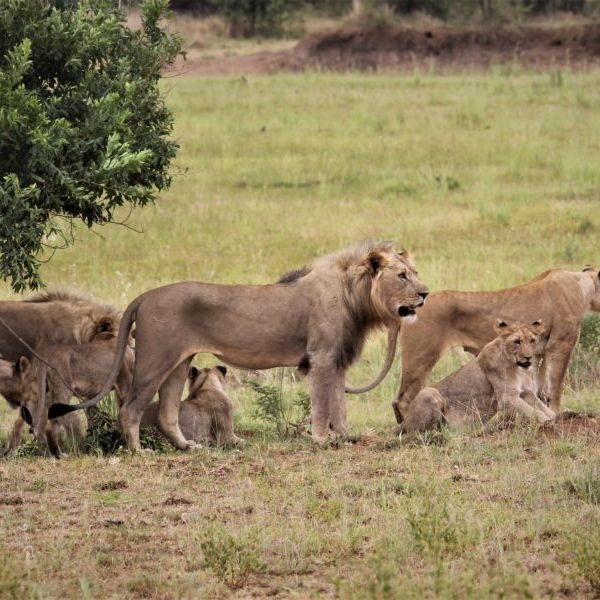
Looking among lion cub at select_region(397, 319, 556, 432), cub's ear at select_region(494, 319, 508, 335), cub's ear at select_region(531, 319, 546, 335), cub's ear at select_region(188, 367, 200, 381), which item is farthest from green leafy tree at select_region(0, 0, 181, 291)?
cub's ear at select_region(531, 319, 546, 335)

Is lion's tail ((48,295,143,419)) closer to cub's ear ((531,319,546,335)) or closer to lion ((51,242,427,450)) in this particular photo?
lion ((51,242,427,450))

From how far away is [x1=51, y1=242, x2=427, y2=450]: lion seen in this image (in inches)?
416

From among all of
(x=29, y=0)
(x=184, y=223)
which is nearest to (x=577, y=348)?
(x=29, y=0)

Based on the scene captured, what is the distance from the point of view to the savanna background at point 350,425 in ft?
24.5

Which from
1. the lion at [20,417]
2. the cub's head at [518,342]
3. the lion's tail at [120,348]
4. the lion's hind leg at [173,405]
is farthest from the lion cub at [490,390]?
the lion at [20,417]

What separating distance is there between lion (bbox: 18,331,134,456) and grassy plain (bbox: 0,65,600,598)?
510mm

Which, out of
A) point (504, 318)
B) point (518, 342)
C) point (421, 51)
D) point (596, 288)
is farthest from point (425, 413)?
point (421, 51)

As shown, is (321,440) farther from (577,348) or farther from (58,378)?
(577,348)

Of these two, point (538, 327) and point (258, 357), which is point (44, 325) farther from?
point (538, 327)

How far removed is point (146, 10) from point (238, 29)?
130 ft

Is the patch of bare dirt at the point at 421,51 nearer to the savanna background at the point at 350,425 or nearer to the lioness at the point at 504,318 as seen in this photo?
the savanna background at the point at 350,425

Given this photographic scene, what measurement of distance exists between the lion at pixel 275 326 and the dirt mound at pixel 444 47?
96.0 feet

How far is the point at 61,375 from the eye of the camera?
425 inches

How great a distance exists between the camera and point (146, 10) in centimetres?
1105
